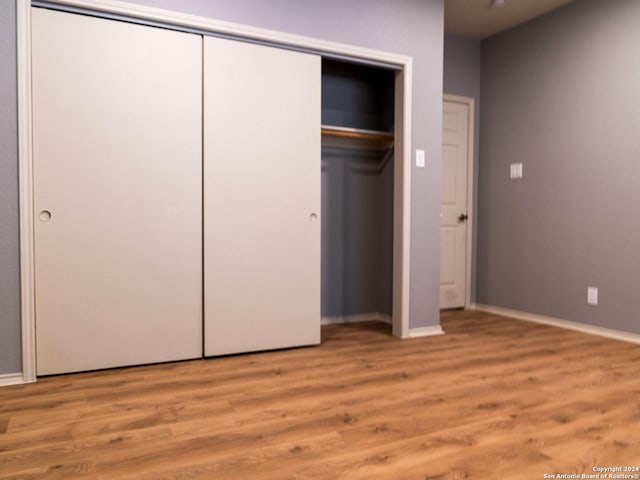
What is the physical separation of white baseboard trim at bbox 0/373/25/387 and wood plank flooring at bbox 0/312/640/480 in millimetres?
92

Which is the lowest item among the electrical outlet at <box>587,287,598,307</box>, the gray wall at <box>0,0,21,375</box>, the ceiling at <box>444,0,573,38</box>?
the electrical outlet at <box>587,287,598,307</box>

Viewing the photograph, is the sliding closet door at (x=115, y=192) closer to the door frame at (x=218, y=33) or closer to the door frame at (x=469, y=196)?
the door frame at (x=218, y=33)

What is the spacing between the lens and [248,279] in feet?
10.2

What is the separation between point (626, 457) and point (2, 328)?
2.84 metres

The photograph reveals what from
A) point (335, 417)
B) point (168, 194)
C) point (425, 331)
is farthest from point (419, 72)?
point (335, 417)

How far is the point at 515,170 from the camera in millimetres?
4555

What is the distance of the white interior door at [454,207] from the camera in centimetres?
479

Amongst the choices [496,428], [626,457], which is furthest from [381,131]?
[626,457]

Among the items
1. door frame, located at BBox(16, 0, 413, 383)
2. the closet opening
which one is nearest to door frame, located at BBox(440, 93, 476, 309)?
the closet opening

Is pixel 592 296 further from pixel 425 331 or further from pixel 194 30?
pixel 194 30

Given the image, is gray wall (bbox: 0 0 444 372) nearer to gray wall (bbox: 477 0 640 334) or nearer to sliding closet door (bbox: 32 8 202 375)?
sliding closet door (bbox: 32 8 202 375)

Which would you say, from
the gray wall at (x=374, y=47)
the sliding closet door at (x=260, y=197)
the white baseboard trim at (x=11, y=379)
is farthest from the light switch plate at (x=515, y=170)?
the white baseboard trim at (x=11, y=379)

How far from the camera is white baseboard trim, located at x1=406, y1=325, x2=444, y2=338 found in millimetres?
3676

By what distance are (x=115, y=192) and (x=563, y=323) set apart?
3586mm
